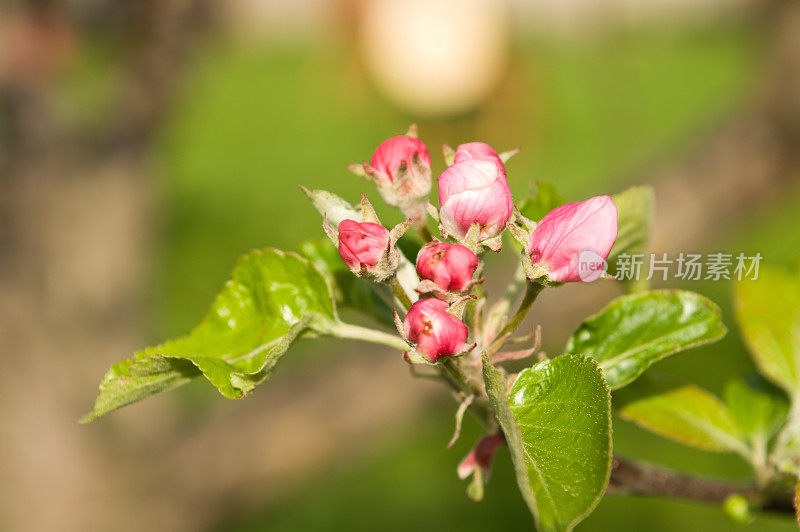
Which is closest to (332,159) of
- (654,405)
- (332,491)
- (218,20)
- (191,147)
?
(191,147)

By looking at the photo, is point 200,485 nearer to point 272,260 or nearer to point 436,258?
point 272,260

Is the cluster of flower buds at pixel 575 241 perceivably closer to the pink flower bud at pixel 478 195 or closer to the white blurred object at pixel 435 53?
the pink flower bud at pixel 478 195

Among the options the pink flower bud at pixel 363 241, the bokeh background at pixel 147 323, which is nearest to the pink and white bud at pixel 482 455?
the pink flower bud at pixel 363 241

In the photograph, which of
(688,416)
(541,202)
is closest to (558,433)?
(541,202)

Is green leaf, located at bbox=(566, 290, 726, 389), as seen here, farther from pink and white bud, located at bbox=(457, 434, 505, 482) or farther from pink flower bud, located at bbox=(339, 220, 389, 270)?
pink flower bud, located at bbox=(339, 220, 389, 270)

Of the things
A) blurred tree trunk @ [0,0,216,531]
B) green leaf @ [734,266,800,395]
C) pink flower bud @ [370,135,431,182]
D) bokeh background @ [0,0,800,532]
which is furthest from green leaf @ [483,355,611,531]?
blurred tree trunk @ [0,0,216,531]
